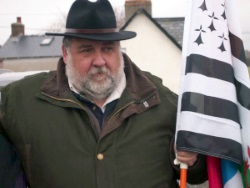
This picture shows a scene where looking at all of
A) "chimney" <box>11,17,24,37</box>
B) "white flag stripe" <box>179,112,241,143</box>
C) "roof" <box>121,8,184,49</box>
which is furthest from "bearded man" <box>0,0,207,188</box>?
"chimney" <box>11,17,24,37</box>

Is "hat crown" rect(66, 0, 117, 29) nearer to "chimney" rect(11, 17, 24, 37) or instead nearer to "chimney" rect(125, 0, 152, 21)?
"chimney" rect(125, 0, 152, 21)

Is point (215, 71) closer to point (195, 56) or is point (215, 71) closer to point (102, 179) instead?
point (195, 56)

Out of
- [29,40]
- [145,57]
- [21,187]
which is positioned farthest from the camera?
[29,40]

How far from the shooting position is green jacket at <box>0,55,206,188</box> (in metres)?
2.90

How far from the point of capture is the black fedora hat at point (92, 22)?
3.08m

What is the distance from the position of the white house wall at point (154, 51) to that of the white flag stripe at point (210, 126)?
43.4 ft

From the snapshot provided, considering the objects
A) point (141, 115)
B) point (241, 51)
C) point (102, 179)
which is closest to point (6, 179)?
point (102, 179)

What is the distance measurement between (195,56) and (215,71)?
0.51ft

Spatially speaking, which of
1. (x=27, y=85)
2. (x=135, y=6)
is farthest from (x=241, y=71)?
(x=135, y=6)

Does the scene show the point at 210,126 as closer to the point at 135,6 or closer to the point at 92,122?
the point at 92,122

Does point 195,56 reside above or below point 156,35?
above

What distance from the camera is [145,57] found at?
1617 centimetres

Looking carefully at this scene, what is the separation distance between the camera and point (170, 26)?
17.5 m

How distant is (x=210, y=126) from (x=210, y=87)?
241 millimetres
